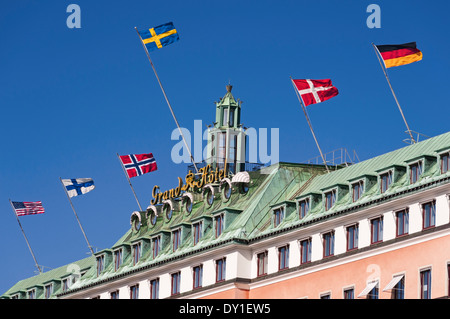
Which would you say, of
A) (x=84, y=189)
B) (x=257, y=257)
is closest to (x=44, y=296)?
(x=84, y=189)

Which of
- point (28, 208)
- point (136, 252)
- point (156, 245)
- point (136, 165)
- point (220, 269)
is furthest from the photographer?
point (28, 208)

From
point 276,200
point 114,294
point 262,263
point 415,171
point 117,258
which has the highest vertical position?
point 276,200

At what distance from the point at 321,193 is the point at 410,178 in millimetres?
11668

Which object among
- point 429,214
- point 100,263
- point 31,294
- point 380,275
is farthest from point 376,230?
point 31,294

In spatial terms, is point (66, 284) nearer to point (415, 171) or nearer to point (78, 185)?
point (78, 185)

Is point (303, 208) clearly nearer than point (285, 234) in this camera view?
No

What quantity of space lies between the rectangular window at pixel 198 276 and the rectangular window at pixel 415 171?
2580 centimetres

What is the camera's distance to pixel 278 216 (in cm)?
11931

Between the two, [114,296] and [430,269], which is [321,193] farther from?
[114,296]

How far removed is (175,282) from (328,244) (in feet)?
67.1

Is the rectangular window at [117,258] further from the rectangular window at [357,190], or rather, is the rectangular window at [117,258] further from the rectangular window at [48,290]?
the rectangular window at [357,190]

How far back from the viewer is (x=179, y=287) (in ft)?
412

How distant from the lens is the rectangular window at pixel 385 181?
107 m
